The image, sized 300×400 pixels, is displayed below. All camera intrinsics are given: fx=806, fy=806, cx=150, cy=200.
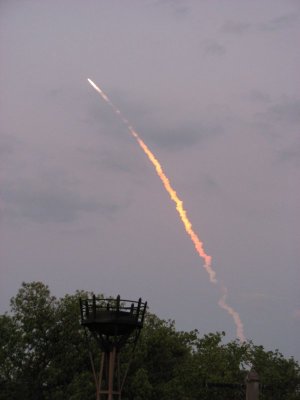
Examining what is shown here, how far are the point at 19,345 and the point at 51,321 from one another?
10.8 ft

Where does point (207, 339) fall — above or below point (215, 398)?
above

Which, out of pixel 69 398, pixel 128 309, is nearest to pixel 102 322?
pixel 128 309

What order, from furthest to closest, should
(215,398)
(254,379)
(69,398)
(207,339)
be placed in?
(207,339) < (215,398) < (69,398) < (254,379)

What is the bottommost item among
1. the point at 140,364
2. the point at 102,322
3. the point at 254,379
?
the point at 254,379

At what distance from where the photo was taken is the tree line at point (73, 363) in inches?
2486

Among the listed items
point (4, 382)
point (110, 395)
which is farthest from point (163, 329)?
point (110, 395)

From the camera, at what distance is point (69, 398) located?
62250 millimetres

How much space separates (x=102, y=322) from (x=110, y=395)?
13.5ft

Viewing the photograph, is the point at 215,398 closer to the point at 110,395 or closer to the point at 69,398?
the point at 69,398

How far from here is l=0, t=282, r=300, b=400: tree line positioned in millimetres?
63156

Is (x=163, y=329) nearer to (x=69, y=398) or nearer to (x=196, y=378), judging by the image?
(x=196, y=378)

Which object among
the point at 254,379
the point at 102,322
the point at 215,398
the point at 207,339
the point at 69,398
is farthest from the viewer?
the point at 207,339

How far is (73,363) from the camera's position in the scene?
213 ft

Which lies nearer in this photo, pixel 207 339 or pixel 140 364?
pixel 140 364
